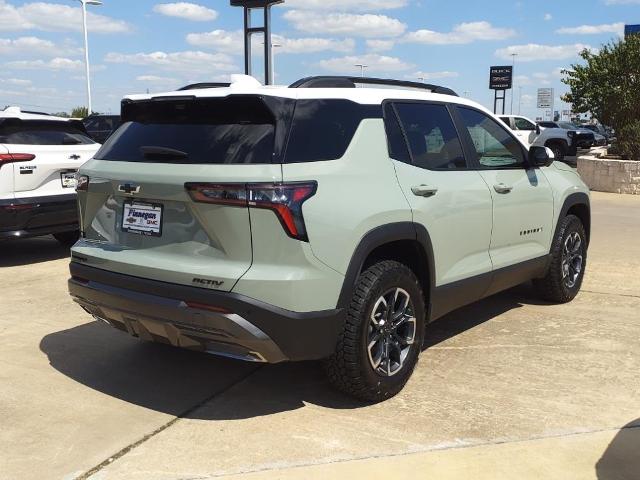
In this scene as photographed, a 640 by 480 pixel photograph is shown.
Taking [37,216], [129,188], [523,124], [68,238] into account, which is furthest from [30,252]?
[523,124]

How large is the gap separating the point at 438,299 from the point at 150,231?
1794mm

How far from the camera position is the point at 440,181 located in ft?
13.2

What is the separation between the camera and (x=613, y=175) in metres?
14.2

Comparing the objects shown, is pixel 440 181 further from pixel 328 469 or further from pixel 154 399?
pixel 154 399

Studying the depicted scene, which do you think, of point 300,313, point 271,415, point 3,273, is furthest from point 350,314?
point 3,273

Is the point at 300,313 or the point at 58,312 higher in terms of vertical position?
the point at 300,313

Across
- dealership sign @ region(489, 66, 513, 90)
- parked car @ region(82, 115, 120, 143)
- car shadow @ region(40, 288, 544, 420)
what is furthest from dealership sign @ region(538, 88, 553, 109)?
car shadow @ region(40, 288, 544, 420)

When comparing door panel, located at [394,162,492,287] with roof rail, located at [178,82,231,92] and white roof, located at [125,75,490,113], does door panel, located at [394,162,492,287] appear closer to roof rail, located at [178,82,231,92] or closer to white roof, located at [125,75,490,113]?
white roof, located at [125,75,490,113]

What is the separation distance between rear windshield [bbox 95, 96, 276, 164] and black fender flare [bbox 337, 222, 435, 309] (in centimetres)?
68

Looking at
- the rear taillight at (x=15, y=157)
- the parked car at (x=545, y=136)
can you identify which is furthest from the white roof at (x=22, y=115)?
the parked car at (x=545, y=136)

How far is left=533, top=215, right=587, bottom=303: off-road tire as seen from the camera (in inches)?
213

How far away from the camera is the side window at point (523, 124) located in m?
24.5

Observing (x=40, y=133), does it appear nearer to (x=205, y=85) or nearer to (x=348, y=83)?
(x=205, y=85)

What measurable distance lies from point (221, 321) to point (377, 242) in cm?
93
